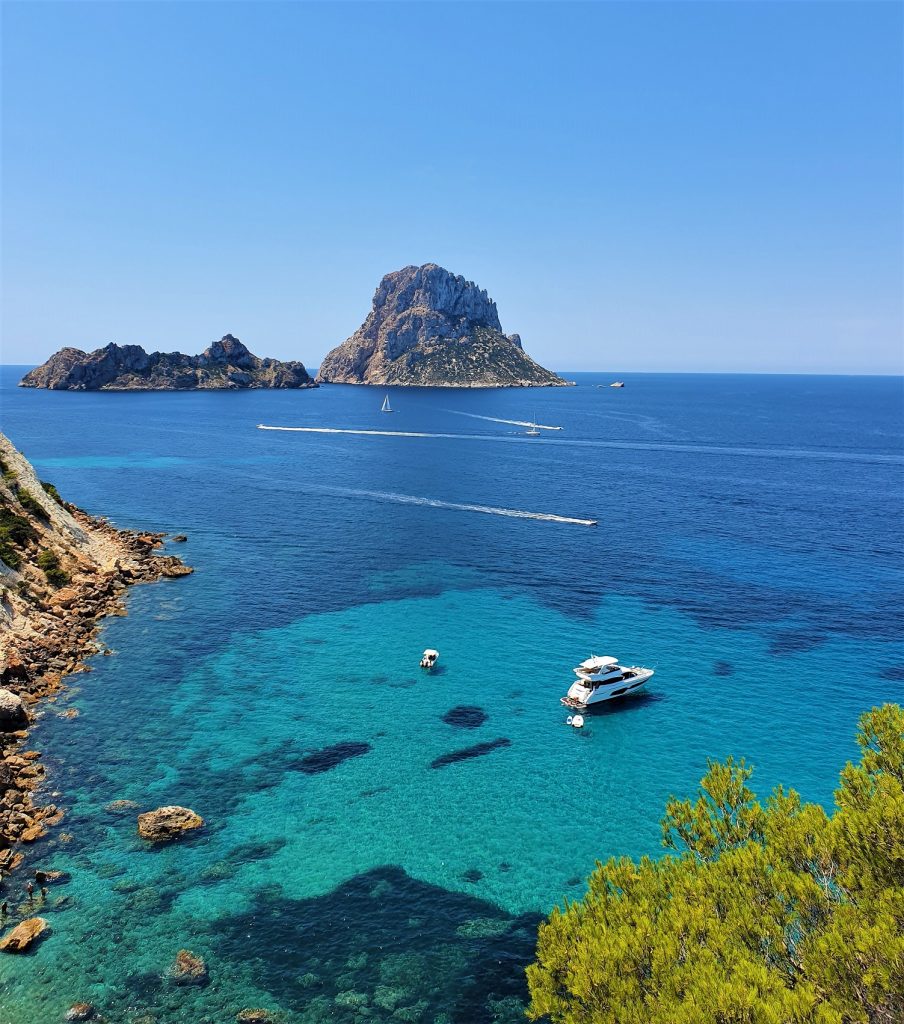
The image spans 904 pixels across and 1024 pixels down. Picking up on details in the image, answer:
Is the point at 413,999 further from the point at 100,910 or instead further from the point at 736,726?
the point at 736,726

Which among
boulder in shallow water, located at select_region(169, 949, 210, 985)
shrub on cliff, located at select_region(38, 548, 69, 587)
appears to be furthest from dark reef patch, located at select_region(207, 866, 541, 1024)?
shrub on cliff, located at select_region(38, 548, 69, 587)

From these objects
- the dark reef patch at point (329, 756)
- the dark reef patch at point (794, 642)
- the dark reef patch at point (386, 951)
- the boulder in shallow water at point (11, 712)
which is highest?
the boulder in shallow water at point (11, 712)

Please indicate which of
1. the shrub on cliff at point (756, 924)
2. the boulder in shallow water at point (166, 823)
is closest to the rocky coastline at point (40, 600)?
the boulder in shallow water at point (166, 823)

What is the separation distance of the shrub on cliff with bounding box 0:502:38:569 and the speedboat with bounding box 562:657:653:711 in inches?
2434

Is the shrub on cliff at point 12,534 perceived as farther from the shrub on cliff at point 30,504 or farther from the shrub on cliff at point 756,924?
the shrub on cliff at point 756,924

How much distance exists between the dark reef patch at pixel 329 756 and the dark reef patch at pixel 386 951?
1149 centimetres

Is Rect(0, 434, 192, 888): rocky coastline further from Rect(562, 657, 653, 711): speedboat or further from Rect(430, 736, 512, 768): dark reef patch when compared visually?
Rect(562, 657, 653, 711): speedboat

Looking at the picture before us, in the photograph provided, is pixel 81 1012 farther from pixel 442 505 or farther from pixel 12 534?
pixel 442 505

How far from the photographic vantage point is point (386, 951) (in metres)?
33.8

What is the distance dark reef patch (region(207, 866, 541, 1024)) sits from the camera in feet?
101

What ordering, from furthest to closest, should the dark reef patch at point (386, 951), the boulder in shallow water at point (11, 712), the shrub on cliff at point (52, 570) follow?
the shrub on cliff at point (52, 570) < the boulder in shallow water at point (11, 712) < the dark reef patch at point (386, 951)

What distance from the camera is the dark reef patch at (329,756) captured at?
49.2 m

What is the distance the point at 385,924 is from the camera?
35.5 metres

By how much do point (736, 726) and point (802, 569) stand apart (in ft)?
157
